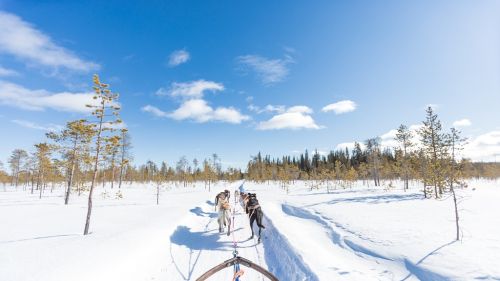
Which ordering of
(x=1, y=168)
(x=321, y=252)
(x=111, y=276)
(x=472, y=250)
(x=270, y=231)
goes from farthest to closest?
(x=1, y=168) < (x=270, y=231) < (x=321, y=252) < (x=472, y=250) < (x=111, y=276)

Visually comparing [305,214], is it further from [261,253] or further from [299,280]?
[299,280]

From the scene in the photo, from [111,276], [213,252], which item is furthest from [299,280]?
[111,276]

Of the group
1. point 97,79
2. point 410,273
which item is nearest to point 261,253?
point 410,273

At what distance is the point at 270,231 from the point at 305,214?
6490 millimetres

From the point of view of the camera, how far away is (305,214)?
1984 cm

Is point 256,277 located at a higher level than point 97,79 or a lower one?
lower

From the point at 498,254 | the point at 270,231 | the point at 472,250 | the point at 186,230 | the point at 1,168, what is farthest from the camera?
the point at 1,168

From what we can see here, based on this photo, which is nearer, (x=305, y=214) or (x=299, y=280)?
(x=299, y=280)

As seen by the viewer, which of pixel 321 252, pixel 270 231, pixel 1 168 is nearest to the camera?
pixel 321 252

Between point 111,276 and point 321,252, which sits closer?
point 111,276

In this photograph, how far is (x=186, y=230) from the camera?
15.1m

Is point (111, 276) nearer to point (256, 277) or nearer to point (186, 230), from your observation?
point (256, 277)

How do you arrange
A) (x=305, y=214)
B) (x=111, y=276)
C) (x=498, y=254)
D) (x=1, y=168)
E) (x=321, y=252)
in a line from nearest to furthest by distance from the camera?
(x=111, y=276) < (x=498, y=254) < (x=321, y=252) < (x=305, y=214) < (x=1, y=168)

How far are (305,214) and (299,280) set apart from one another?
12.6 m
